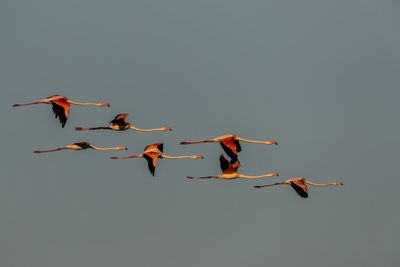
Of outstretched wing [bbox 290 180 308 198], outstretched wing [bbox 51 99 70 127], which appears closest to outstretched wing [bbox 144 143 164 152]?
outstretched wing [bbox 51 99 70 127]

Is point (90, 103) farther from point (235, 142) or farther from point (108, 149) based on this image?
point (235, 142)

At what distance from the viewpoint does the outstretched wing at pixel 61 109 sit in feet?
196

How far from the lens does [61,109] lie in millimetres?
59875

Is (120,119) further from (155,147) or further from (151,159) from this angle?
(151,159)

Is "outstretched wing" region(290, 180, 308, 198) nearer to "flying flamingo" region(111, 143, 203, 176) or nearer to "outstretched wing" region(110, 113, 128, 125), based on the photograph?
"flying flamingo" region(111, 143, 203, 176)

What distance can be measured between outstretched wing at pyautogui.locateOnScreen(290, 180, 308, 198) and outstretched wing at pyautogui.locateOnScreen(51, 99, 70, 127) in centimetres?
1241

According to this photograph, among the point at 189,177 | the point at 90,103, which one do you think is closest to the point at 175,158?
the point at 189,177

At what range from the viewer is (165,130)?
2566 inches

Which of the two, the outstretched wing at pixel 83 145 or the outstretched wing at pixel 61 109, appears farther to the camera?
the outstretched wing at pixel 83 145

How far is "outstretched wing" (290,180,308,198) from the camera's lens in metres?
60.8

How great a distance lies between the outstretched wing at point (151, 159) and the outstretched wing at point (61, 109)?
15.1 feet

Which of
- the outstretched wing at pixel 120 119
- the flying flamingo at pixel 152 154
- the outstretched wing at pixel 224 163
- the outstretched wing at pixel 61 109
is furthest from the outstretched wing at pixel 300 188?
the outstretched wing at pixel 61 109

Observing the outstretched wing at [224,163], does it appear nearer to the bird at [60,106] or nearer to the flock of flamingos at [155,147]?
the flock of flamingos at [155,147]

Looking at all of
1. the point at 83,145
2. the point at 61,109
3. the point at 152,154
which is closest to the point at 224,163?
the point at 152,154
